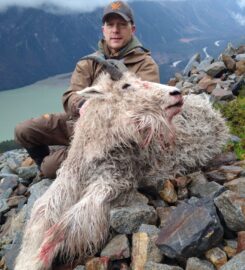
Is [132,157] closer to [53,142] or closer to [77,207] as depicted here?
[77,207]

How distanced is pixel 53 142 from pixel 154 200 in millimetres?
2473

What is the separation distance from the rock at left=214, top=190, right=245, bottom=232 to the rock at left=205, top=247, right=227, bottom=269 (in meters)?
0.26

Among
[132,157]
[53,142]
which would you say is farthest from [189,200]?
[53,142]

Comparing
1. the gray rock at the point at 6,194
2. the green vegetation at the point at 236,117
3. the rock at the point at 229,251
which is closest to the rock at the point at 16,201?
the gray rock at the point at 6,194

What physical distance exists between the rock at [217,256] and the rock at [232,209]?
0.26 metres

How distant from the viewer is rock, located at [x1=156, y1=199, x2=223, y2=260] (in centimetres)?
315

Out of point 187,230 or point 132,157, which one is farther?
point 132,157

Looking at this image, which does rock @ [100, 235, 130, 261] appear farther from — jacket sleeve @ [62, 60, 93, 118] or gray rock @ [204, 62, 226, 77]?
gray rock @ [204, 62, 226, 77]

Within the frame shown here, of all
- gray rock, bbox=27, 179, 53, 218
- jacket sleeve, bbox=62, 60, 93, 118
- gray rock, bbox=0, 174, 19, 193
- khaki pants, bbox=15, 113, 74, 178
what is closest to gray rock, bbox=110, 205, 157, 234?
gray rock, bbox=27, 179, 53, 218

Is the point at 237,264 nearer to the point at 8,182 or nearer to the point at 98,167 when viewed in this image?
the point at 98,167

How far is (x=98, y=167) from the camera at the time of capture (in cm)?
414

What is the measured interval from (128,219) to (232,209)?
0.95 meters

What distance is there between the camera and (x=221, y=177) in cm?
462

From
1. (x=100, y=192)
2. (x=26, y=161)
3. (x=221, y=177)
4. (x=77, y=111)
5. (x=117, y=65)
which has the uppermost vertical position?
(x=117, y=65)
